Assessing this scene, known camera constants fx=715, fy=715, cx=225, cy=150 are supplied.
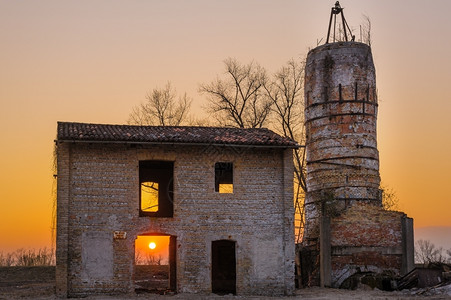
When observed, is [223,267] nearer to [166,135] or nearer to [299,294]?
[299,294]

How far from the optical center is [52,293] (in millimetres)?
24906

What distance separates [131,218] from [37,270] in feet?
33.6

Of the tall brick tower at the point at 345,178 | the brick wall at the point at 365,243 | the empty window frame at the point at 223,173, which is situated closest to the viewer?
the empty window frame at the point at 223,173

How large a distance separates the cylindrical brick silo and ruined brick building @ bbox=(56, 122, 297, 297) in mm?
5064

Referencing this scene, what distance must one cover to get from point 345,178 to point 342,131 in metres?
1.99

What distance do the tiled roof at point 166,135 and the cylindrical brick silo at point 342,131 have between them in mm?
4411

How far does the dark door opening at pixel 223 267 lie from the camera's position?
88.6 ft

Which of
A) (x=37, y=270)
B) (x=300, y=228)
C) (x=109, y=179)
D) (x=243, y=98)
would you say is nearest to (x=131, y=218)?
(x=109, y=179)

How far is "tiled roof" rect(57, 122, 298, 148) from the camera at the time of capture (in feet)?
79.4

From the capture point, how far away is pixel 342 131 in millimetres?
30188

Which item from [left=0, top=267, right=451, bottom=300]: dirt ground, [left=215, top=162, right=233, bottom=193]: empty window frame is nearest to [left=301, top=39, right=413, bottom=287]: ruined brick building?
[left=0, top=267, right=451, bottom=300]: dirt ground

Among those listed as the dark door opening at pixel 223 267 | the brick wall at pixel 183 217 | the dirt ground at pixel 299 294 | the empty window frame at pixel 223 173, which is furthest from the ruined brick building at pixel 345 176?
the empty window frame at pixel 223 173

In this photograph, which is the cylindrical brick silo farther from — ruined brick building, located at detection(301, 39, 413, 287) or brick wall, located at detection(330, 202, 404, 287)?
brick wall, located at detection(330, 202, 404, 287)

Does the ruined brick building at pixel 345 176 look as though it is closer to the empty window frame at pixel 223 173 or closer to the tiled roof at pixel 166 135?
the empty window frame at pixel 223 173
